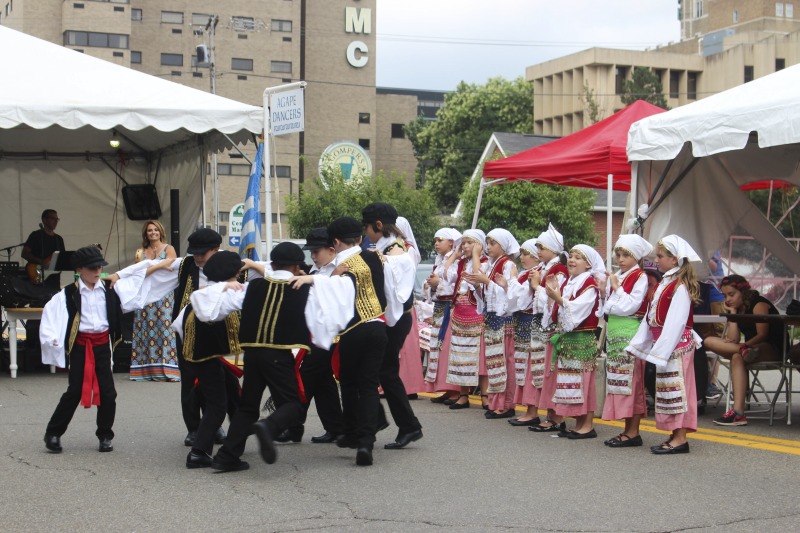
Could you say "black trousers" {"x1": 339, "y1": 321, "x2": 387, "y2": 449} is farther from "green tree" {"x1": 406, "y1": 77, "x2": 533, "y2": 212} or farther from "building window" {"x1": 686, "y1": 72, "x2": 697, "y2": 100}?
"building window" {"x1": 686, "y1": 72, "x2": 697, "y2": 100}

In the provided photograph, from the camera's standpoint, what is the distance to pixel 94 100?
12430mm

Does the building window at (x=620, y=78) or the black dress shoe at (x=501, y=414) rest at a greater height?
the building window at (x=620, y=78)

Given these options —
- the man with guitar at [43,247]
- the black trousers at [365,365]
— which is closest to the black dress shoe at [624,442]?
the black trousers at [365,365]

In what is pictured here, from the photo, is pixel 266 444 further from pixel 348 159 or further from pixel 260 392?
pixel 348 159

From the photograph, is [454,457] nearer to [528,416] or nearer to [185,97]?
[528,416]

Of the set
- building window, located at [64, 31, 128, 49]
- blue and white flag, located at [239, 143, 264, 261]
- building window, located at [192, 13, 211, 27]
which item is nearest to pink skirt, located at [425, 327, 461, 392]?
blue and white flag, located at [239, 143, 264, 261]

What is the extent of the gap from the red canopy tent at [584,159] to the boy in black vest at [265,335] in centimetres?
503

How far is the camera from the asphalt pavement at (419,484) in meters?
5.92

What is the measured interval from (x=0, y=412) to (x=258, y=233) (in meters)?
3.82

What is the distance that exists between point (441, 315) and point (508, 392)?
50.4 inches

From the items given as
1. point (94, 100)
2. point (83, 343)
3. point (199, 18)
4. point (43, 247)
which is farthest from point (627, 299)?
point (199, 18)

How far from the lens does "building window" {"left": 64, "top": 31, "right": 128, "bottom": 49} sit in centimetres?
5747

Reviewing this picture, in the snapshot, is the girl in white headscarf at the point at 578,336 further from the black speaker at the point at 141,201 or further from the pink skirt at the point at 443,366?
the black speaker at the point at 141,201

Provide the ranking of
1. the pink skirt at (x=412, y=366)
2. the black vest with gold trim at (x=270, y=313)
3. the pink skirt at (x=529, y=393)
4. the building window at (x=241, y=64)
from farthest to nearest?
the building window at (x=241, y=64) < the pink skirt at (x=412, y=366) < the pink skirt at (x=529, y=393) < the black vest with gold trim at (x=270, y=313)
